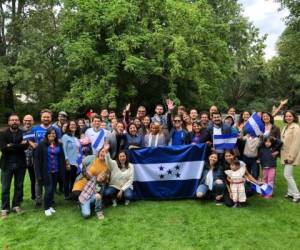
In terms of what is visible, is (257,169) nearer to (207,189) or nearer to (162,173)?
(207,189)

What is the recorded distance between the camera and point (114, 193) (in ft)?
23.6

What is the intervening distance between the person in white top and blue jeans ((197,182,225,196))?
4.70ft

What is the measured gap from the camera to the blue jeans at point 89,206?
21.7 feet

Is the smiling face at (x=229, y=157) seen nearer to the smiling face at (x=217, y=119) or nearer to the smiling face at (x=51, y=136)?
the smiling face at (x=217, y=119)

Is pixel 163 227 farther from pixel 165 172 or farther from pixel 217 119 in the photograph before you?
pixel 217 119

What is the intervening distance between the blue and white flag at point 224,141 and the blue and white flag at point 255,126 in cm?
51

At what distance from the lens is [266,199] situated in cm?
763

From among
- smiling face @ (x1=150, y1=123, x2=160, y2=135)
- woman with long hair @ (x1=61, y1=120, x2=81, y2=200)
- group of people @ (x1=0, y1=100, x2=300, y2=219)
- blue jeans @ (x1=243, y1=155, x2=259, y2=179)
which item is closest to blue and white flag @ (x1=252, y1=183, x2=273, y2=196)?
group of people @ (x1=0, y1=100, x2=300, y2=219)

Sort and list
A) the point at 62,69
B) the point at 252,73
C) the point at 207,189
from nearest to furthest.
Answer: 1. the point at 207,189
2. the point at 62,69
3. the point at 252,73

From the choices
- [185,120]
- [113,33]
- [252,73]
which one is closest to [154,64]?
[113,33]

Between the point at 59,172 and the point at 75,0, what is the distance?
14866 mm

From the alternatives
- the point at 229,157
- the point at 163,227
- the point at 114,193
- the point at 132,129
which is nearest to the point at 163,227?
the point at 163,227

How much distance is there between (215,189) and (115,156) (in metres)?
2.23

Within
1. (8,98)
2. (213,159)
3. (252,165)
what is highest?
(8,98)
